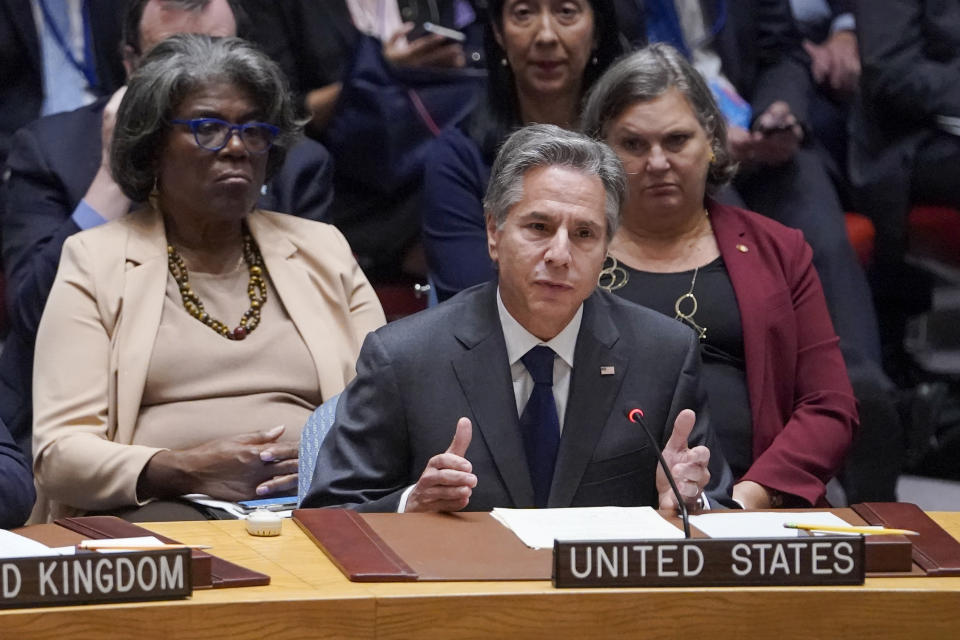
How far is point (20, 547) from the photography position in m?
2.06

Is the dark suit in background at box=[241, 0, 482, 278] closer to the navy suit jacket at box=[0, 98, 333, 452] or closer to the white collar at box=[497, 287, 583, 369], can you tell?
the navy suit jacket at box=[0, 98, 333, 452]

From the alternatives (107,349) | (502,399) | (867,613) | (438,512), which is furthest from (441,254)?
(867,613)

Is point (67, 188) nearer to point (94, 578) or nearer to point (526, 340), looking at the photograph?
point (526, 340)

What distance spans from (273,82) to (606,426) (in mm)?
1193

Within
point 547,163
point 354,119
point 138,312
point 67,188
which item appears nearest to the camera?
point 547,163

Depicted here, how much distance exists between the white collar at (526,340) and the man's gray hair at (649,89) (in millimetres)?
822

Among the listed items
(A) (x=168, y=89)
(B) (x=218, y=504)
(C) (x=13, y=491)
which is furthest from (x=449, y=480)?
(A) (x=168, y=89)

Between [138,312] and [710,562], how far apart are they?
1.60 m

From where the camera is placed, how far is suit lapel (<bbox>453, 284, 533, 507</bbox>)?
2609mm

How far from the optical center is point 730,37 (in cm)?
425

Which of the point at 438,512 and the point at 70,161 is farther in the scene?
the point at 70,161

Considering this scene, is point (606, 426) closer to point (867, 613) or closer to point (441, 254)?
point (867, 613)

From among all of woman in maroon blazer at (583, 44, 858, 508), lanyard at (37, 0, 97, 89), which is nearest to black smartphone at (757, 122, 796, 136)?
woman in maroon blazer at (583, 44, 858, 508)

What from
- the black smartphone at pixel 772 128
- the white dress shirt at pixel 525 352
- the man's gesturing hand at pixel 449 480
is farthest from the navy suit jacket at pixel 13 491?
the black smartphone at pixel 772 128
